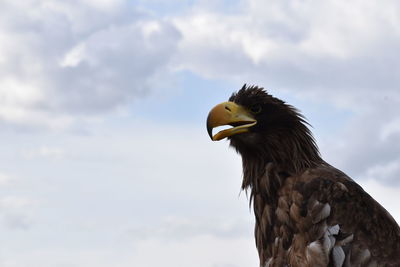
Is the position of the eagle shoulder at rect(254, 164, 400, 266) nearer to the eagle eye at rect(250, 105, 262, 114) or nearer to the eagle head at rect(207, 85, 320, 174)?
the eagle head at rect(207, 85, 320, 174)

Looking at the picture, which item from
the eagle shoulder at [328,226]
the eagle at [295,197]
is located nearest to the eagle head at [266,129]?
the eagle at [295,197]

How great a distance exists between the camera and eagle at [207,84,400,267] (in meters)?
12.3

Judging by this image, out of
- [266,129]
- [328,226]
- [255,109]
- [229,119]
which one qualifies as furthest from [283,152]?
[328,226]

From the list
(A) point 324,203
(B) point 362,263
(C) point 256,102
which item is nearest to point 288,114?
(C) point 256,102

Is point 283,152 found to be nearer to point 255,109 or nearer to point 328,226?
point 255,109

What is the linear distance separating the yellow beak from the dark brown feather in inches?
4.4

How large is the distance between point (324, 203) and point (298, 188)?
39 centimetres

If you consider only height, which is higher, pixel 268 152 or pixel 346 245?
pixel 268 152

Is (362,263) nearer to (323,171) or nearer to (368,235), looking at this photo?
(368,235)

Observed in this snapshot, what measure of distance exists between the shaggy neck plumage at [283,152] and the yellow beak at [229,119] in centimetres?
20

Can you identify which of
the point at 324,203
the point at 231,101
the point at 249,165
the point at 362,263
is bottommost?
the point at 362,263

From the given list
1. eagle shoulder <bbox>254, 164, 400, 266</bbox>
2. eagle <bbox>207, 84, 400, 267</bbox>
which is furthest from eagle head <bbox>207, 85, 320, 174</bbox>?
eagle shoulder <bbox>254, 164, 400, 266</bbox>

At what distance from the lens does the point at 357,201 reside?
12.5 metres

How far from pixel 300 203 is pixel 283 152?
0.86 m
